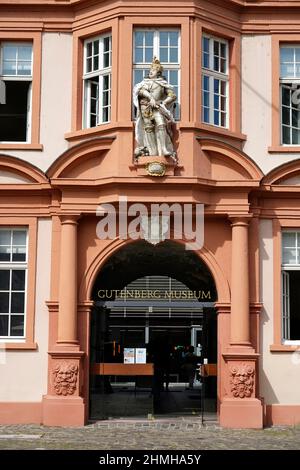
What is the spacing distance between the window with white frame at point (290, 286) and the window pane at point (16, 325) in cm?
518

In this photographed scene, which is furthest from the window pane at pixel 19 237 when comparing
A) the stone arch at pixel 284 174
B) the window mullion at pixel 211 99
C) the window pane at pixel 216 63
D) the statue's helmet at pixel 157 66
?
the window pane at pixel 216 63

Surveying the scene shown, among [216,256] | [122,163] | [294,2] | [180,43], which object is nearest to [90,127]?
[122,163]

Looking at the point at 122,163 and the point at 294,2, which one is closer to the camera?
the point at 122,163

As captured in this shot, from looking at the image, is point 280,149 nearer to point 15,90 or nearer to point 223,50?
point 223,50

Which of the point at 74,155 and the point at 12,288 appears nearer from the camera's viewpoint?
the point at 74,155

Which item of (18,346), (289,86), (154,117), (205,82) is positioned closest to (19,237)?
(18,346)

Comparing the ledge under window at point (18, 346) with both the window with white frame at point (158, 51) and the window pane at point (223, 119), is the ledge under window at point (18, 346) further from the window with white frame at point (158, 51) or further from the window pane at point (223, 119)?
the window pane at point (223, 119)

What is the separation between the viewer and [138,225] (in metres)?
17.5

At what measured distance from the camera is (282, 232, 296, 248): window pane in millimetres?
18125

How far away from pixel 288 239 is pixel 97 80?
5033mm

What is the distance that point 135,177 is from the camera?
17.2 meters

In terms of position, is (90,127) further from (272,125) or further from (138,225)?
(272,125)

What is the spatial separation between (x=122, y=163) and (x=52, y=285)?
2.75 metres

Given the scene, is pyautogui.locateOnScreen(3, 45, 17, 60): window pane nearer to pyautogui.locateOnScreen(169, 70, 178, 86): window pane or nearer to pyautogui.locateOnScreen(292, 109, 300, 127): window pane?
pyautogui.locateOnScreen(169, 70, 178, 86): window pane
